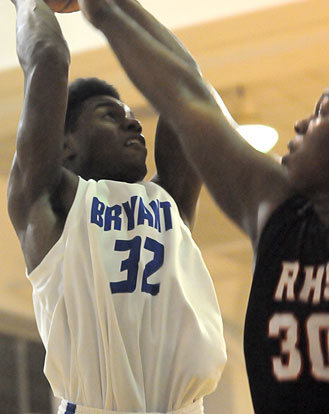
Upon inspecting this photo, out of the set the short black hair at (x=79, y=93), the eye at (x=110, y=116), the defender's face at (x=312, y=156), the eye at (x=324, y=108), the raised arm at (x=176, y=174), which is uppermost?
the eye at (x=324, y=108)

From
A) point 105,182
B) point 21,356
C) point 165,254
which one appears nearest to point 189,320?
point 165,254

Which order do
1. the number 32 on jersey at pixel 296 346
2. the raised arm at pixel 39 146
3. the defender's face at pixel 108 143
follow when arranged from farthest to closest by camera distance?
the defender's face at pixel 108 143, the raised arm at pixel 39 146, the number 32 on jersey at pixel 296 346

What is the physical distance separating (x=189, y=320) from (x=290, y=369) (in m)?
0.75

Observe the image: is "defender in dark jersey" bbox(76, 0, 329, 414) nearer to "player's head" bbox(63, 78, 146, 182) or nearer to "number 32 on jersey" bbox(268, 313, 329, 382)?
"number 32 on jersey" bbox(268, 313, 329, 382)

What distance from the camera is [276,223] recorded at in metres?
1.32

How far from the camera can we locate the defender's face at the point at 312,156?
4.31 feet

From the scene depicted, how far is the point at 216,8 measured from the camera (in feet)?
15.0

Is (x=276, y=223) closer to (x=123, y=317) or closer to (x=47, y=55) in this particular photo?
(x=123, y=317)

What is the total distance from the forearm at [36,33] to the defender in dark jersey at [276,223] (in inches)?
26.0

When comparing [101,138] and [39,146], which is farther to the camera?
[101,138]

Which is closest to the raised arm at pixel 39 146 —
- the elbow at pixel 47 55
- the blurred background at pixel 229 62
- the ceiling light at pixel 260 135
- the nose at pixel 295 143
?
the elbow at pixel 47 55

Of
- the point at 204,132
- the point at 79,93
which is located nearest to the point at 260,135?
the point at 79,93

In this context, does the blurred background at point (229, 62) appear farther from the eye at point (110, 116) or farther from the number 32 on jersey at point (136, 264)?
the number 32 on jersey at point (136, 264)

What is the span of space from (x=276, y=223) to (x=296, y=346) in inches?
7.1
